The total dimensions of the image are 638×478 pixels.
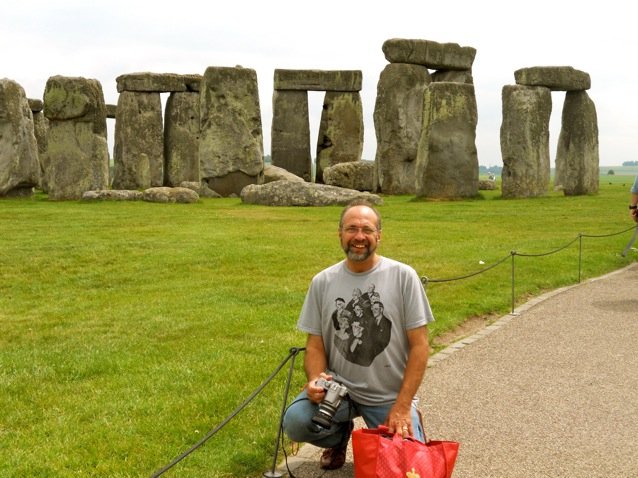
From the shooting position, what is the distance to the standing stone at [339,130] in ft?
110

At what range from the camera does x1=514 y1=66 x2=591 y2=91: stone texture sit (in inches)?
999

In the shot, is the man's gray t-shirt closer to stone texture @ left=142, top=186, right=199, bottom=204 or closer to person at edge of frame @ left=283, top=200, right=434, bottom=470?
person at edge of frame @ left=283, top=200, right=434, bottom=470

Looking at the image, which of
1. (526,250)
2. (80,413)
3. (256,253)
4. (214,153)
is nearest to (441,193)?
(214,153)

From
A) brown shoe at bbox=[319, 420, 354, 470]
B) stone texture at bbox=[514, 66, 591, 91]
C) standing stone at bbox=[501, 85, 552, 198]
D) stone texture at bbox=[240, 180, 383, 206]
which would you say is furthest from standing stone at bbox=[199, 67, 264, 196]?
brown shoe at bbox=[319, 420, 354, 470]

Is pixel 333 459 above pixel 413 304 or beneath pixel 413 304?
beneath

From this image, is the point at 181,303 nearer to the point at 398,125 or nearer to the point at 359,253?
the point at 359,253

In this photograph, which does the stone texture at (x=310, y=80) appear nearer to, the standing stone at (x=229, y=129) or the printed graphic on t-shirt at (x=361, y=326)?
the standing stone at (x=229, y=129)

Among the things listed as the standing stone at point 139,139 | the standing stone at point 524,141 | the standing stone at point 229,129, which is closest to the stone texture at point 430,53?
the standing stone at point 524,141

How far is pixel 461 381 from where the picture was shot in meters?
6.98

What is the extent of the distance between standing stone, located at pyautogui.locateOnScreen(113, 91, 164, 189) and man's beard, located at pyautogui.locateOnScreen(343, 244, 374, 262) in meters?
30.2

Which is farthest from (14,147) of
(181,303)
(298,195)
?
(181,303)

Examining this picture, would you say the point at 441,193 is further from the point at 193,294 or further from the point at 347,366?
the point at 347,366

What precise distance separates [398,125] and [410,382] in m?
23.5

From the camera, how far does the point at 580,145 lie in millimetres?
26922
